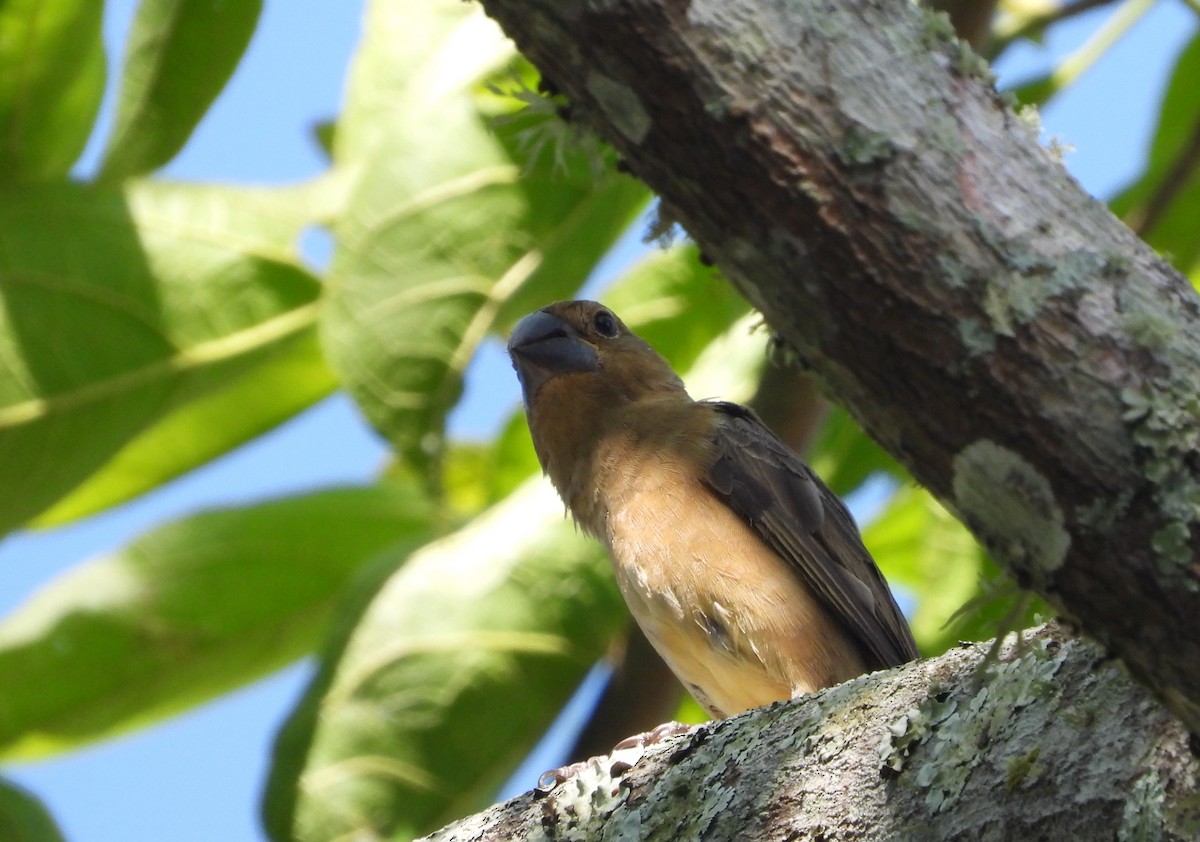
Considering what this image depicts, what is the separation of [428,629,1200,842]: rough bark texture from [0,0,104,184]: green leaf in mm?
2655

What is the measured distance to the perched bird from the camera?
378 cm

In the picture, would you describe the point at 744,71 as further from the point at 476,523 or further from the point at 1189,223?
the point at 1189,223

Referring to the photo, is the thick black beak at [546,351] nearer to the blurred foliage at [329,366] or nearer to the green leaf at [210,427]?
the blurred foliage at [329,366]

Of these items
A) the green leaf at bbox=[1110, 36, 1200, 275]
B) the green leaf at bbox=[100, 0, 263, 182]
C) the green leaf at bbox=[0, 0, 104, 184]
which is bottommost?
the green leaf at bbox=[1110, 36, 1200, 275]

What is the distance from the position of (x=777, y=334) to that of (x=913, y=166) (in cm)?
29

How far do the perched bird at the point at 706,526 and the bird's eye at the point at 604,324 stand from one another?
28 millimetres

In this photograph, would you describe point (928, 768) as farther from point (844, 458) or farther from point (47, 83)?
point (47, 83)

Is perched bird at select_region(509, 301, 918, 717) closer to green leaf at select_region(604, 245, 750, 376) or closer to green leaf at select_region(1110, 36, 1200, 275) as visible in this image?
green leaf at select_region(604, 245, 750, 376)

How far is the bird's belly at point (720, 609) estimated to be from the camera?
3752mm

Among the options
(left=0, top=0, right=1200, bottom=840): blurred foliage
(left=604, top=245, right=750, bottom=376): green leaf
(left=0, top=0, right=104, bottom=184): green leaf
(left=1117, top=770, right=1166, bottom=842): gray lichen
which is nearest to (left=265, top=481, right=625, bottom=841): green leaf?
(left=0, top=0, right=1200, bottom=840): blurred foliage

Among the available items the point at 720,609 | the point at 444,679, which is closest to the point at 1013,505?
the point at 720,609

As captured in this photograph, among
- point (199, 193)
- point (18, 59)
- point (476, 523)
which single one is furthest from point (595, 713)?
point (18, 59)

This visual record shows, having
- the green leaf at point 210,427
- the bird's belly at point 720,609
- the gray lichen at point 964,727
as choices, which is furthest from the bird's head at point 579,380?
the gray lichen at point 964,727

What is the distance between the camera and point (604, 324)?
483 cm
